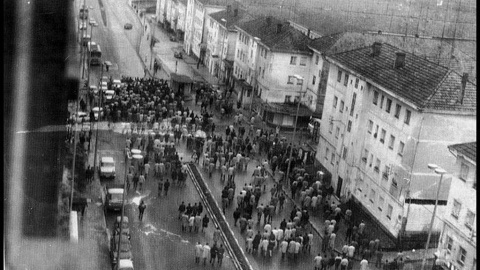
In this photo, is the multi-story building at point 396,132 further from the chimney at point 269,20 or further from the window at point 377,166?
the chimney at point 269,20

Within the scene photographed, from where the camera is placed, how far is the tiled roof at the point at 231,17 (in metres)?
13.6

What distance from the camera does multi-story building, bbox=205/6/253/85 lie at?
13.5 meters

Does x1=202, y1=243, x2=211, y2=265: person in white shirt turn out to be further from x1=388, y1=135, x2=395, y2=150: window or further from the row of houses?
x1=388, y1=135, x2=395, y2=150: window

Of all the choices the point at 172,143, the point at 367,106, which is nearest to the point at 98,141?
the point at 172,143

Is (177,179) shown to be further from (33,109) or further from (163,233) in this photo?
(33,109)

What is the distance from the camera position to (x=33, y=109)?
6.26 ft

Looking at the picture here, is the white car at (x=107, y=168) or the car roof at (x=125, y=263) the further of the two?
the white car at (x=107, y=168)

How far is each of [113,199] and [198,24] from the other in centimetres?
971

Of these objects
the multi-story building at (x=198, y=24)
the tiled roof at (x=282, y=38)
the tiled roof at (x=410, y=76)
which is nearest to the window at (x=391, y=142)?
the tiled roof at (x=410, y=76)

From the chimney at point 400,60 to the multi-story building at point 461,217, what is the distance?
2143mm

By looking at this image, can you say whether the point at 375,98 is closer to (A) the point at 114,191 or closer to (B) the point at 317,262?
(B) the point at 317,262

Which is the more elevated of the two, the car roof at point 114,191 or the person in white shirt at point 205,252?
the car roof at point 114,191

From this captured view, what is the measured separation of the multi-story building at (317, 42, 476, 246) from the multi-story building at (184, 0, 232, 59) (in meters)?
7.16

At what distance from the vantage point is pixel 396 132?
6938 mm
